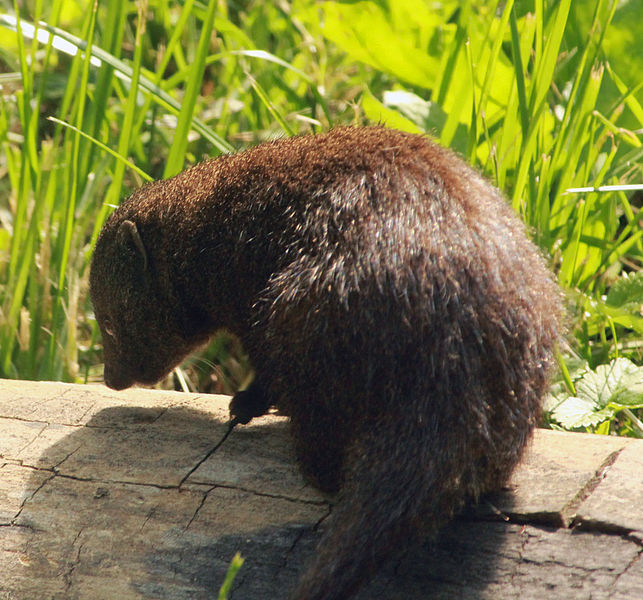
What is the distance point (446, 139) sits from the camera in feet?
11.0

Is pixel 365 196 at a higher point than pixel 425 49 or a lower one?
lower

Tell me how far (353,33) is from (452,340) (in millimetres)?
2482

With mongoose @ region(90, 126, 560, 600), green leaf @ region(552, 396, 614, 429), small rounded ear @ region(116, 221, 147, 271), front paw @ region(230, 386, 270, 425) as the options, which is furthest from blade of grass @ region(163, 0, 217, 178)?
green leaf @ region(552, 396, 614, 429)

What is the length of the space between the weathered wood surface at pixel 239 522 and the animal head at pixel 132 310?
0.45 meters

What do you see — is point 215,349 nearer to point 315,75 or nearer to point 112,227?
point 112,227

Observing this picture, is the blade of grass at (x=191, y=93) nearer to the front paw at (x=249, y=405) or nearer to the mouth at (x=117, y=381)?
the mouth at (x=117, y=381)

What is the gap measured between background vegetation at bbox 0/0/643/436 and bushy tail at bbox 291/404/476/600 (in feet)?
3.04

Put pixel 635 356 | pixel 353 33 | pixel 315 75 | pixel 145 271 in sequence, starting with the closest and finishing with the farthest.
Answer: pixel 145 271, pixel 635 356, pixel 353 33, pixel 315 75

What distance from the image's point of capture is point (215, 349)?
382cm

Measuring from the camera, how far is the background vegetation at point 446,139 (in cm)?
312

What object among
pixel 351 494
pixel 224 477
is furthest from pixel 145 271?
pixel 351 494

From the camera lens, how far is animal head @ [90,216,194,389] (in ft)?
9.65

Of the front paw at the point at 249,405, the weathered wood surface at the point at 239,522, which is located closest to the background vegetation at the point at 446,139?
the weathered wood surface at the point at 239,522

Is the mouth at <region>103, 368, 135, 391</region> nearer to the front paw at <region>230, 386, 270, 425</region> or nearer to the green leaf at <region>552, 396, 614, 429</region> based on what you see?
the front paw at <region>230, 386, 270, 425</region>
